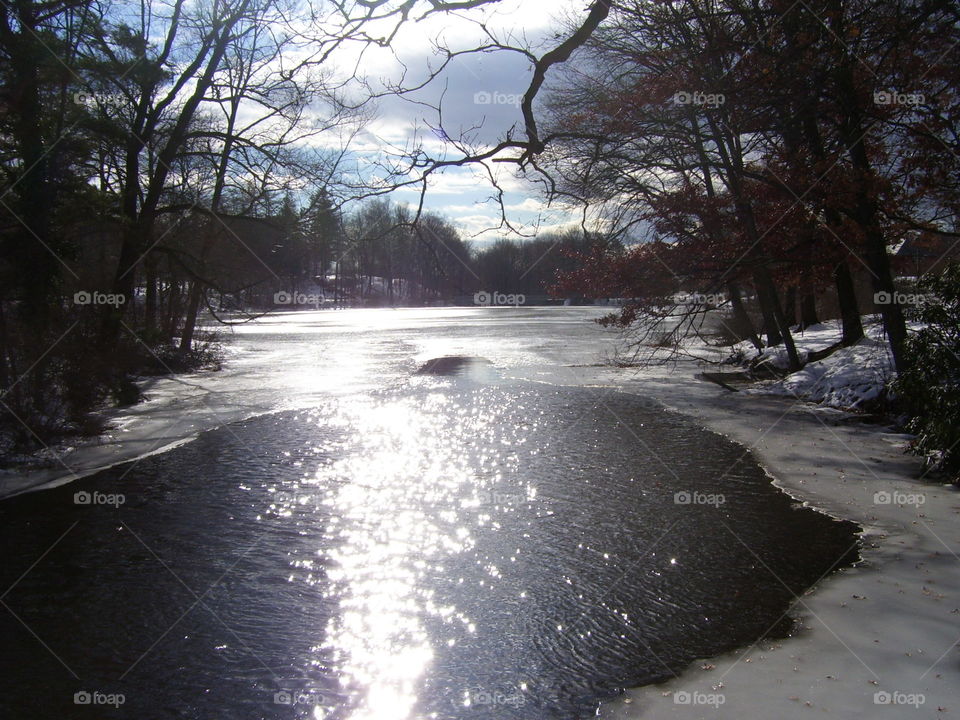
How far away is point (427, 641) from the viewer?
4664 millimetres

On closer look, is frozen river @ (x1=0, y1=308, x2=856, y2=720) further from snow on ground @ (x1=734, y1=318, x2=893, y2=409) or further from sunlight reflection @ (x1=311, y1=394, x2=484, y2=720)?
snow on ground @ (x1=734, y1=318, x2=893, y2=409)

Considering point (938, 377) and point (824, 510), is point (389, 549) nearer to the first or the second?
point (824, 510)

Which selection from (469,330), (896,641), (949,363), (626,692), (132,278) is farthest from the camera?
(469,330)

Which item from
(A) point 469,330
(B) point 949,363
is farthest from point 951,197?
(A) point 469,330

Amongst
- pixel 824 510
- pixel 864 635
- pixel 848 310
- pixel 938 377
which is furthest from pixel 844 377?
pixel 864 635

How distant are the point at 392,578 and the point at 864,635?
3.24m

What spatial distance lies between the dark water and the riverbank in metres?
0.21

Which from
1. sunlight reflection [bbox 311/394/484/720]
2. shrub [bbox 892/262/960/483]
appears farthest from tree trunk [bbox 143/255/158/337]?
shrub [bbox 892/262/960/483]

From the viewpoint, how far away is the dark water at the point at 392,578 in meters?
4.16

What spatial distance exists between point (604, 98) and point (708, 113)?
18.6ft

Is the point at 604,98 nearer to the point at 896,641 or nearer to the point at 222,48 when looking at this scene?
the point at 222,48

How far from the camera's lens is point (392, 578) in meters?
5.64

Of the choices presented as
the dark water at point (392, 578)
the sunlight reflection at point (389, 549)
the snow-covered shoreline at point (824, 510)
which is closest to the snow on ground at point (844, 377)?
the snow-covered shoreline at point (824, 510)

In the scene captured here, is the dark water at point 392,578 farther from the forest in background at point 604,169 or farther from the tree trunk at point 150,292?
the tree trunk at point 150,292
